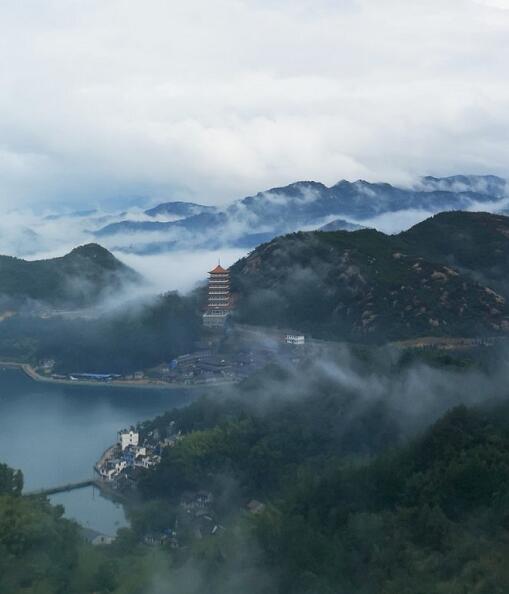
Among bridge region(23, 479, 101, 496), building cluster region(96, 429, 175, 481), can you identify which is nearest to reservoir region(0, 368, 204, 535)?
bridge region(23, 479, 101, 496)

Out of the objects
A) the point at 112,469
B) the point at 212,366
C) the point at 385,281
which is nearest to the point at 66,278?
the point at 212,366

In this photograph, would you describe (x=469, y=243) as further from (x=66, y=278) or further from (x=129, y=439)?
(x=66, y=278)

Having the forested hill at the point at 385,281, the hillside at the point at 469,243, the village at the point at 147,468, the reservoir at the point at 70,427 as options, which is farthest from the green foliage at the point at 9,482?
the hillside at the point at 469,243

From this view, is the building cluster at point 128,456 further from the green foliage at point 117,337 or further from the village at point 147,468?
the green foliage at point 117,337

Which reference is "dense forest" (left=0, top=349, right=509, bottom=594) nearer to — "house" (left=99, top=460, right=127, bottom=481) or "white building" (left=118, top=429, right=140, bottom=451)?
"house" (left=99, top=460, right=127, bottom=481)

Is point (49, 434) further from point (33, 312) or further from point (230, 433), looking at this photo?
point (33, 312)

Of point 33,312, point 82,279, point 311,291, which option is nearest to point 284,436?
point 311,291
